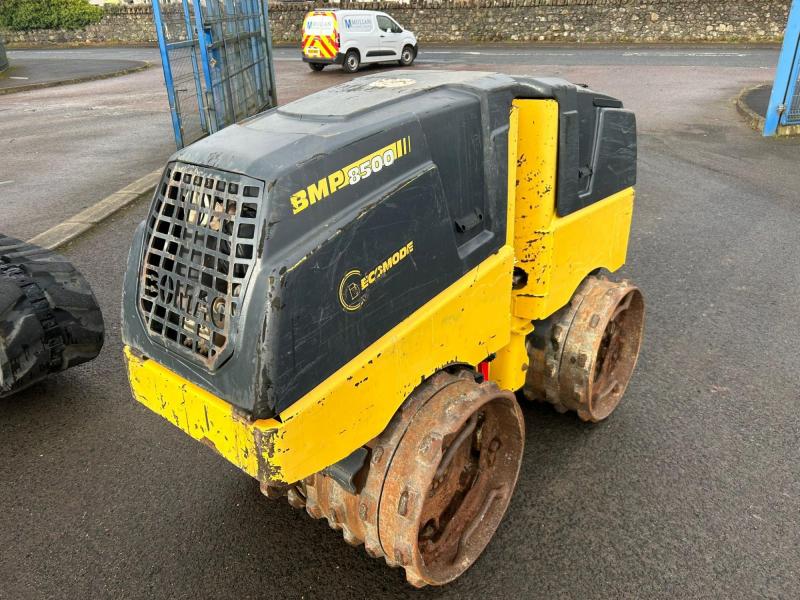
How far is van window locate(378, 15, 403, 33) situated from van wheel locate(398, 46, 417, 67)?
0.60 m

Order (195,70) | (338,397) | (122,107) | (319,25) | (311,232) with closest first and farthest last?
(311,232), (338,397), (195,70), (122,107), (319,25)

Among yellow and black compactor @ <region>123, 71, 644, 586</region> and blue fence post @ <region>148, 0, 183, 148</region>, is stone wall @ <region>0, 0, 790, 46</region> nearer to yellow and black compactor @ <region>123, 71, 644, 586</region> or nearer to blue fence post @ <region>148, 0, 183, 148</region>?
blue fence post @ <region>148, 0, 183, 148</region>

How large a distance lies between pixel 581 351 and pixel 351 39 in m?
17.5

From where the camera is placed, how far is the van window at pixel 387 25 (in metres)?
19.3

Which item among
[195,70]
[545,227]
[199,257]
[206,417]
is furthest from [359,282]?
[195,70]

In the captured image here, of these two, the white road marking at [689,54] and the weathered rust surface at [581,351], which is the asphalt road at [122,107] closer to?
the white road marking at [689,54]

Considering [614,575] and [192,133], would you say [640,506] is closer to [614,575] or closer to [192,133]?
[614,575]

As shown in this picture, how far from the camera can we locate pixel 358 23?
1877cm

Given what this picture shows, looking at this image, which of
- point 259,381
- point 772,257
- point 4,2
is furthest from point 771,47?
point 4,2

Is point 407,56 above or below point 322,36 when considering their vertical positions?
below

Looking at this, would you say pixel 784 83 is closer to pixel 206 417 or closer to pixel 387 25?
pixel 206 417

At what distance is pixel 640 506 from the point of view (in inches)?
119

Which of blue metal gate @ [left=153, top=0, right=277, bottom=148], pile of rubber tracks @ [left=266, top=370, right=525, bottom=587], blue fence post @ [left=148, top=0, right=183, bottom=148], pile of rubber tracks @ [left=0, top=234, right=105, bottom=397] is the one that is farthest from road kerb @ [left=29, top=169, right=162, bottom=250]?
pile of rubber tracks @ [left=266, top=370, right=525, bottom=587]

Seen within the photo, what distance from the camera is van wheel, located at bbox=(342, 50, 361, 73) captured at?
18875mm
